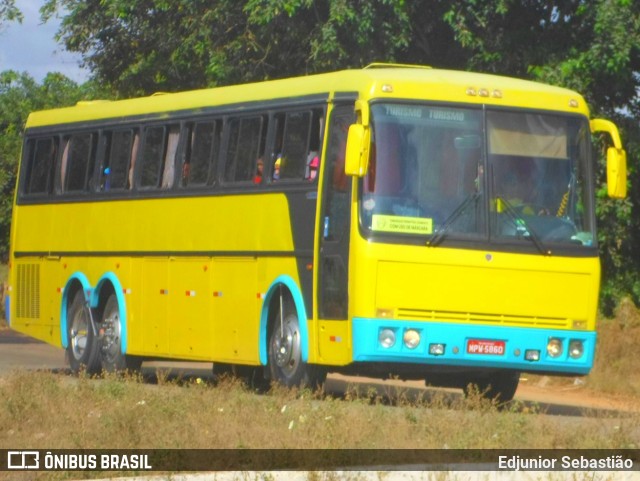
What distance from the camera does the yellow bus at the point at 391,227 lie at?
14383 millimetres

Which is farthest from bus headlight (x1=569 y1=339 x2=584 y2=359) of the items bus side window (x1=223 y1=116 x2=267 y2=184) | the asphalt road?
bus side window (x1=223 y1=116 x2=267 y2=184)

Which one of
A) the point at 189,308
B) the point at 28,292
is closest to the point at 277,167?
the point at 189,308

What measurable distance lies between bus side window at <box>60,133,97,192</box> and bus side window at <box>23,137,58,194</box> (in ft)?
1.21

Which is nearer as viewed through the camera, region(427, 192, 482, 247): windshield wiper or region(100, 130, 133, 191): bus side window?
region(427, 192, 482, 247): windshield wiper

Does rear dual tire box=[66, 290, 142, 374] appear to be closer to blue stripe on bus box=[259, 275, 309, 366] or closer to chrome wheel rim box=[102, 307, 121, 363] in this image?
chrome wheel rim box=[102, 307, 121, 363]

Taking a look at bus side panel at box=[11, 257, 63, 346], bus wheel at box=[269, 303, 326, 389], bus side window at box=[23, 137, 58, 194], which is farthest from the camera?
bus side window at box=[23, 137, 58, 194]

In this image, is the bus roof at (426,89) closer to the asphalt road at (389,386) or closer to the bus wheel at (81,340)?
the asphalt road at (389,386)

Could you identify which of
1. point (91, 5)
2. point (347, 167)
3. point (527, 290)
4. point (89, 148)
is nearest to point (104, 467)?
point (347, 167)

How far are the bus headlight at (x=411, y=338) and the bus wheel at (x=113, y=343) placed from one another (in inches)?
223

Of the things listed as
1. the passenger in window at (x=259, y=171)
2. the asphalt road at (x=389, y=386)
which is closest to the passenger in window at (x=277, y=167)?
the passenger in window at (x=259, y=171)

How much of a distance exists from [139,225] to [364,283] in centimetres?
490

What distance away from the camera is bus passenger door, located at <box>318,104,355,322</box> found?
48.1 ft

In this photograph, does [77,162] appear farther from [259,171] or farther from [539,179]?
[539,179]

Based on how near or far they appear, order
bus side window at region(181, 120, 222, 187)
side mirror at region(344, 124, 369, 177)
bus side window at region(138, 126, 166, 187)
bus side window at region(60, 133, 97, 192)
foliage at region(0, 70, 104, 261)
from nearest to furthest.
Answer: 1. side mirror at region(344, 124, 369, 177)
2. bus side window at region(181, 120, 222, 187)
3. bus side window at region(138, 126, 166, 187)
4. bus side window at region(60, 133, 97, 192)
5. foliage at region(0, 70, 104, 261)
